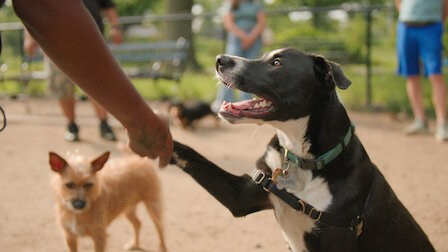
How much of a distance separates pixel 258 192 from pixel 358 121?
5759 mm

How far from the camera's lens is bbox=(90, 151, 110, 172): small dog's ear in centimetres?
287

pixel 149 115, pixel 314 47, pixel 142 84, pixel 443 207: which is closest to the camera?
pixel 149 115

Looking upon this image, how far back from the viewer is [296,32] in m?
15.8

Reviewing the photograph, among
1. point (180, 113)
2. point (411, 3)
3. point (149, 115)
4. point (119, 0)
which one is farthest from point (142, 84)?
point (119, 0)

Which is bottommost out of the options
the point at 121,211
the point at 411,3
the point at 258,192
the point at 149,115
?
the point at 121,211

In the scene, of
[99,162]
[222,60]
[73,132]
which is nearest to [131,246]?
[99,162]

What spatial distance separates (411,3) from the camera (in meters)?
6.07

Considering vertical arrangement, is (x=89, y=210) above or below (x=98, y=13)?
below

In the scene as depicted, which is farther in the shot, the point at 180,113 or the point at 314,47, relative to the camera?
the point at 314,47

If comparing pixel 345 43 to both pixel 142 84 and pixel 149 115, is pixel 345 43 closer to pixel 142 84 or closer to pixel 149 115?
pixel 142 84

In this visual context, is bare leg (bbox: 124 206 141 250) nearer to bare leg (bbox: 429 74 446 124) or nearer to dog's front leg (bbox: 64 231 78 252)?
dog's front leg (bbox: 64 231 78 252)

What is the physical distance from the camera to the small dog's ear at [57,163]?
2.84 m

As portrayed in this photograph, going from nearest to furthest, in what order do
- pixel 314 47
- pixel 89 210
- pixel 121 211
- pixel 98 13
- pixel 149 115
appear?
pixel 149 115 < pixel 89 210 < pixel 121 211 < pixel 98 13 < pixel 314 47

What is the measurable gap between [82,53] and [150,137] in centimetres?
33
